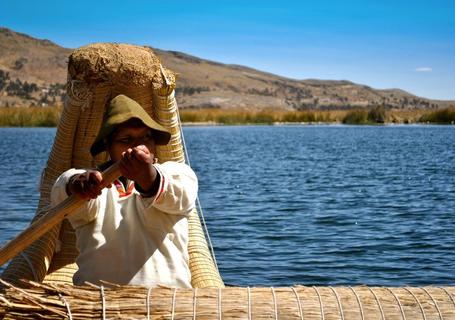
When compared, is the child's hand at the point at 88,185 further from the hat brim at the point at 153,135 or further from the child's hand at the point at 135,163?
the hat brim at the point at 153,135

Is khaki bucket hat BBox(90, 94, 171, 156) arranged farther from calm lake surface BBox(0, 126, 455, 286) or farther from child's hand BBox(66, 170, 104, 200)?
calm lake surface BBox(0, 126, 455, 286)

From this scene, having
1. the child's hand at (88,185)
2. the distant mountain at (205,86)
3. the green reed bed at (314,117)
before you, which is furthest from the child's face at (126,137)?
the distant mountain at (205,86)

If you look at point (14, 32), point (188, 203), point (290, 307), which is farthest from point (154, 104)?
point (14, 32)

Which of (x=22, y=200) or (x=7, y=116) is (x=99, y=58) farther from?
(x=7, y=116)

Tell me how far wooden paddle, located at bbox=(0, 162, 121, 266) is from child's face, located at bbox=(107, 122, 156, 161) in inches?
14.4

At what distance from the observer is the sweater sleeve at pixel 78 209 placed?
2.86 m

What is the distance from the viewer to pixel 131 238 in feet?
9.76

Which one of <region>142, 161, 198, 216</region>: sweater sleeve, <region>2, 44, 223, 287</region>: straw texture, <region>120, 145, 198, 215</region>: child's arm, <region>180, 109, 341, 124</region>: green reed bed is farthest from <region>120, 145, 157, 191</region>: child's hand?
<region>180, 109, 341, 124</region>: green reed bed

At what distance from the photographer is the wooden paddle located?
263 cm

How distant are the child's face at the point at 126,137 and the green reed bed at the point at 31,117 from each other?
3690cm

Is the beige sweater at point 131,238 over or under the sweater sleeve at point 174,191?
under

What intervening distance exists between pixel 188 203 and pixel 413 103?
106979 millimetres

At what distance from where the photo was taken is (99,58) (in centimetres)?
475

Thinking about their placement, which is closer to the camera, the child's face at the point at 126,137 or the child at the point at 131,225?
the child at the point at 131,225
